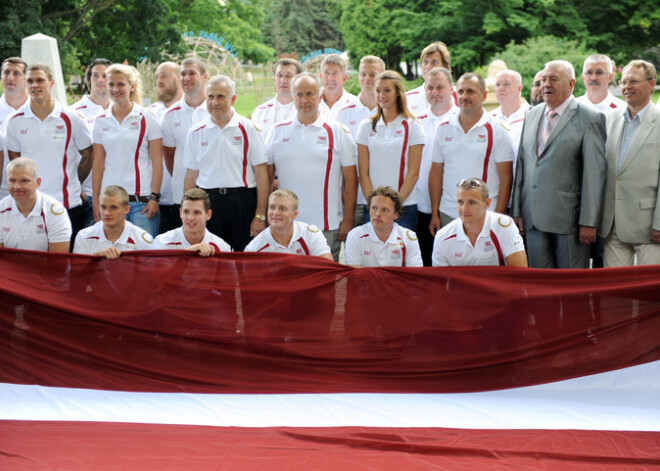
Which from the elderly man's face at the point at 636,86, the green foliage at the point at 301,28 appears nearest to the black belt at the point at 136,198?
the elderly man's face at the point at 636,86

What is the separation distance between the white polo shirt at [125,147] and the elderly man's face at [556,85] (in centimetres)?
328

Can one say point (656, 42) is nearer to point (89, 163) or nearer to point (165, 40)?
point (165, 40)

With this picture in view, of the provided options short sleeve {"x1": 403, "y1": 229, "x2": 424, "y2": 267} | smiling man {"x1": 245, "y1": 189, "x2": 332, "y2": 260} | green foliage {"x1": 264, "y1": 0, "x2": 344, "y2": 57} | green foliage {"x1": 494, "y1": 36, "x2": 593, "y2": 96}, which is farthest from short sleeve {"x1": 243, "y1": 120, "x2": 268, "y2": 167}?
green foliage {"x1": 264, "y1": 0, "x2": 344, "y2": 57}

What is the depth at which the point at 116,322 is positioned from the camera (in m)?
5.22

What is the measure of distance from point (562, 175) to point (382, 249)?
1476 millimetres

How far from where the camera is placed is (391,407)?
16.1 feet

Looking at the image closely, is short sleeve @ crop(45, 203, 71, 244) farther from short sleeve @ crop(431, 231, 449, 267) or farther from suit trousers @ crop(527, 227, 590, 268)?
suit trousers @ crop(527, 227, 590, 268)

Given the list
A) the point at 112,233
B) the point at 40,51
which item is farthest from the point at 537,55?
the point at 112,233

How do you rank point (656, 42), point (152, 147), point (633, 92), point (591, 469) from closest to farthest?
point (591, 469)
point (633, 92)
point (152, 147)
point (656, 42)

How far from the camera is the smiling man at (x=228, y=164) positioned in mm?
6441

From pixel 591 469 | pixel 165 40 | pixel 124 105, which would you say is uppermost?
pixel 165 40

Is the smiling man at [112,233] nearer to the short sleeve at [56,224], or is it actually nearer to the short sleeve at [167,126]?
the short sleeve at [56,224]

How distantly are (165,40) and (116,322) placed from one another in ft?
73.5

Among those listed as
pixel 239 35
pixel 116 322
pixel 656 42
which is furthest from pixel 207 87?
pixel 239 35
